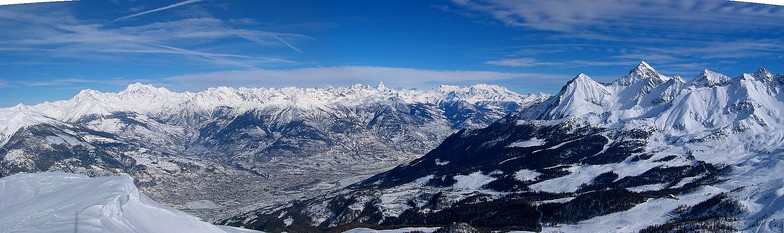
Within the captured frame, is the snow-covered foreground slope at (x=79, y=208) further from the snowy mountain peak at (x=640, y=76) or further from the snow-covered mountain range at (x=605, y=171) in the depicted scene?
the snowy mountain peak at (x=640, y=76)

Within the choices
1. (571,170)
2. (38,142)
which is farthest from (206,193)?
(571,170)

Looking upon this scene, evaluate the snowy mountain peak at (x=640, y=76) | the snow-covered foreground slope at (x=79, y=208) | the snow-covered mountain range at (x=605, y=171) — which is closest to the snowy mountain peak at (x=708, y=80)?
the snow-covered mountain range at (x=605, y=171)

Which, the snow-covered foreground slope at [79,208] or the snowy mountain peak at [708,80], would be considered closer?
the snow-covered foreground slope at [79,208]

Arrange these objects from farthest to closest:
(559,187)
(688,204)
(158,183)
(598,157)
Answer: (158,183), (598,157), (559,187), (688,204)

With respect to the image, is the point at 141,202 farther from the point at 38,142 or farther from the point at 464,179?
the point at 38,142

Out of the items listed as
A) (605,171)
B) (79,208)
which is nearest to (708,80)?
(605,171)
